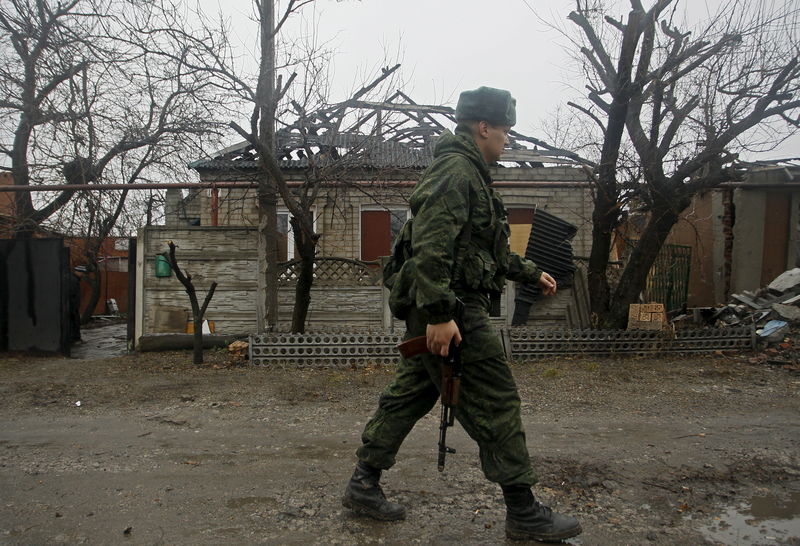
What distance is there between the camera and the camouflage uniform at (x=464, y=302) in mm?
2215

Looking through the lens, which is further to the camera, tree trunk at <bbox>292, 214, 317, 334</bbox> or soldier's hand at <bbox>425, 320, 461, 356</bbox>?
tree trunk at <bbox>292, 214, 317, 334</bbox>

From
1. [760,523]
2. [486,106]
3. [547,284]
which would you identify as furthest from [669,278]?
[486,106]

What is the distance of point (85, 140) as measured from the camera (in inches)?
390

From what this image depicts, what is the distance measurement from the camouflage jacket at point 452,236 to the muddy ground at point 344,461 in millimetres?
1020

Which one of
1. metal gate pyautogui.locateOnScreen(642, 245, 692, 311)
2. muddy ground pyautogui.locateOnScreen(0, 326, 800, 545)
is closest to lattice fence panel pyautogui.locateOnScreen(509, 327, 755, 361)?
muddy ground pyautogui.locateOnScreen(0, 326, 800, 545)

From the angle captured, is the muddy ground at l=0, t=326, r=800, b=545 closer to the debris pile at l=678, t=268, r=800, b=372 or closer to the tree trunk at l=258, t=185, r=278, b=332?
the debris pile at l=678, t=268, r=800, b=372

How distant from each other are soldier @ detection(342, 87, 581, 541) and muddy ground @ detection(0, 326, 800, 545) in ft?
0.68

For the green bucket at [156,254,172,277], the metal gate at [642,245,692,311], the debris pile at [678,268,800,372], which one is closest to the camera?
the debris pile at [678,268,800,372]

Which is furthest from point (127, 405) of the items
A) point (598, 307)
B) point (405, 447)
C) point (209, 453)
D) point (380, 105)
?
point (598, 307)

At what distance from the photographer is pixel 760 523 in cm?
247

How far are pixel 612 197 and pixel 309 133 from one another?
4.03m

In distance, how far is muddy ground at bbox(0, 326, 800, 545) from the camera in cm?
242

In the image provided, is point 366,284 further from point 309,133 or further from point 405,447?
point 405,447

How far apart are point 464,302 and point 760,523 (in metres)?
1.64
